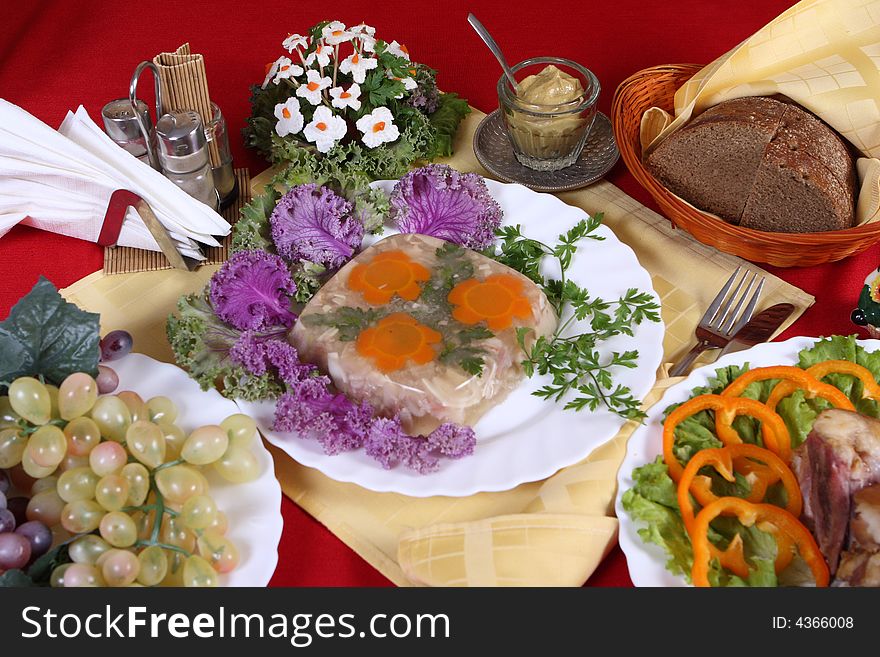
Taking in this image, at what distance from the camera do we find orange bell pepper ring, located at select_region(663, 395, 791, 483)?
2.11m

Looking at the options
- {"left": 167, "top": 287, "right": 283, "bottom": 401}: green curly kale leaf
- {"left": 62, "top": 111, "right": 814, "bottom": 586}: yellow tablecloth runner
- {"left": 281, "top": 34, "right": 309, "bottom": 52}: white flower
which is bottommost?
{"left": 62, "top": 111, "right": 814, "bottom": 586}: yellow tablecloth runner

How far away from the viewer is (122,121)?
2895 millimetres

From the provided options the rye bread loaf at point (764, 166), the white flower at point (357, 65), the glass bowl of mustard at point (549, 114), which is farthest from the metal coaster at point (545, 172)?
the white flower at point (357, 65)

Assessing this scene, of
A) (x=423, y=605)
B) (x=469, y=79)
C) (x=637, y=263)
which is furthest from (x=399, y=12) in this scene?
(x=423, y=605)

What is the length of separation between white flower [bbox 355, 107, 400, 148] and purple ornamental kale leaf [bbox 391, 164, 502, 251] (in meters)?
0.27

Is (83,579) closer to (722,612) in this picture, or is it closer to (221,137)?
(722,612)

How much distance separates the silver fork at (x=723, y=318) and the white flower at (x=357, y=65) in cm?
139

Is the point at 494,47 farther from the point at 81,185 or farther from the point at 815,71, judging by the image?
the point at 81,185

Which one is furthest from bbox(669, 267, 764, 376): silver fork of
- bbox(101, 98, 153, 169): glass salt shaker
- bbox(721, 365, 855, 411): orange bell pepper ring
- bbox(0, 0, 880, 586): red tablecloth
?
bbox(101, 98, 153, 169): glass salt shaker

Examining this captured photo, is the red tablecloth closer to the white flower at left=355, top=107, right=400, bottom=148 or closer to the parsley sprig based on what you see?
the white flower at left=355, top=107, right=400, bottom=148

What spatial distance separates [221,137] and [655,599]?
2.02 meters

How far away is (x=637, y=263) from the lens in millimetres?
2660

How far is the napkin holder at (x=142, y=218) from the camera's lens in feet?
9.02

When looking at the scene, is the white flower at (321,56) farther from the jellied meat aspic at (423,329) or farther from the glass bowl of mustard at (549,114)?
the jellied meat aspic at (423,329)
